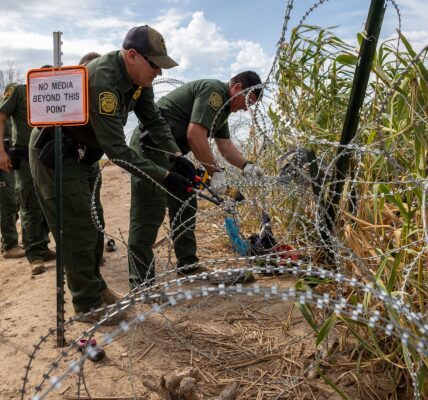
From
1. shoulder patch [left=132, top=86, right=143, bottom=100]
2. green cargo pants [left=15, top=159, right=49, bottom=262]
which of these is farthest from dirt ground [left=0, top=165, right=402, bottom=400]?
shoulder patch [left=132, top=86, right=143, bottom=100]

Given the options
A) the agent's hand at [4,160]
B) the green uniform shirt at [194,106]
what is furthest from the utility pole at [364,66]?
the agent's hand at [4,160]

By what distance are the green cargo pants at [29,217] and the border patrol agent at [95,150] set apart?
1.42 m

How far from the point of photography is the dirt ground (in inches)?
78.5

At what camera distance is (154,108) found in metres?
3.17

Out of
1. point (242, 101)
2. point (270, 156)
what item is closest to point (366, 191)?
point (242, 101)

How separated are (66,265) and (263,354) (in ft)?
4.03

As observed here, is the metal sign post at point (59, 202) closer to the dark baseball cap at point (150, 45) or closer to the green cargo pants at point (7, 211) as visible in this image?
the dark baseball cap at point (150, 45)

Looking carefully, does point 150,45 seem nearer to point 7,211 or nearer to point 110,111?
point 110,111

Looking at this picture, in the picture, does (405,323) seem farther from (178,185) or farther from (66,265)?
(66,265)

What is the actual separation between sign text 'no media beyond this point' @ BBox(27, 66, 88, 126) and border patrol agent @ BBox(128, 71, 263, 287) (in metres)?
0.82

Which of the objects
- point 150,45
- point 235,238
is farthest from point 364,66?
point 235,238

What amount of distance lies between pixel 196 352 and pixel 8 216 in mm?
2982

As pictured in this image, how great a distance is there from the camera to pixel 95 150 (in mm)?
2686

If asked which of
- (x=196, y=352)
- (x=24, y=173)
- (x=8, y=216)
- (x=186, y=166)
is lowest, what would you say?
(x=196, y=352)
